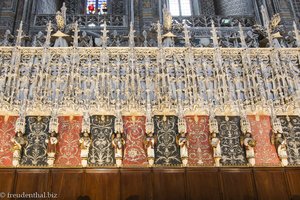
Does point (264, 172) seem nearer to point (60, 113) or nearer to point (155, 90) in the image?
point (155, 90)

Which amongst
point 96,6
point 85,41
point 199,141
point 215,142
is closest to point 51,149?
point 199,141

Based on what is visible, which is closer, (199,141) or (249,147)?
(249,147)

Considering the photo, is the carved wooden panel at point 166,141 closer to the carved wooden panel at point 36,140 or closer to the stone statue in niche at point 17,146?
the carved wooden panel at point 36,140

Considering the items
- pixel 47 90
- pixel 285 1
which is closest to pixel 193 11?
pixel 285 1

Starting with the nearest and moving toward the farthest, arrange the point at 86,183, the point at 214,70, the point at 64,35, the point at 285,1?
the point at 86,183 → the point at 214,70 → the point at 64,35 → the point at 285,1

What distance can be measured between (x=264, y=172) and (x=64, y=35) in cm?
800

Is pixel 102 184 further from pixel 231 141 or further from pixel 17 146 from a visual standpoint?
pixel 231 141

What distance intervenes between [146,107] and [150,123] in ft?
1.65

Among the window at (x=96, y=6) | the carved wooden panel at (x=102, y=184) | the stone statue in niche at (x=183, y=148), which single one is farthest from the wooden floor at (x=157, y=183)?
the window at (x=96, y=6)

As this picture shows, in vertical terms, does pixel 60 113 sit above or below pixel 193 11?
below

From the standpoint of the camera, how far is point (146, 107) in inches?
440

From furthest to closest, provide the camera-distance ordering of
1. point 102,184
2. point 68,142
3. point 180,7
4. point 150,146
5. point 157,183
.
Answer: point 180,7
point 68,142
point 150,146
point 157,183
point 102,184

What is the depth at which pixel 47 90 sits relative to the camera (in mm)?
11359

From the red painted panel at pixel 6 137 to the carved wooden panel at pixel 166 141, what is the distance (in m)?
4.05
